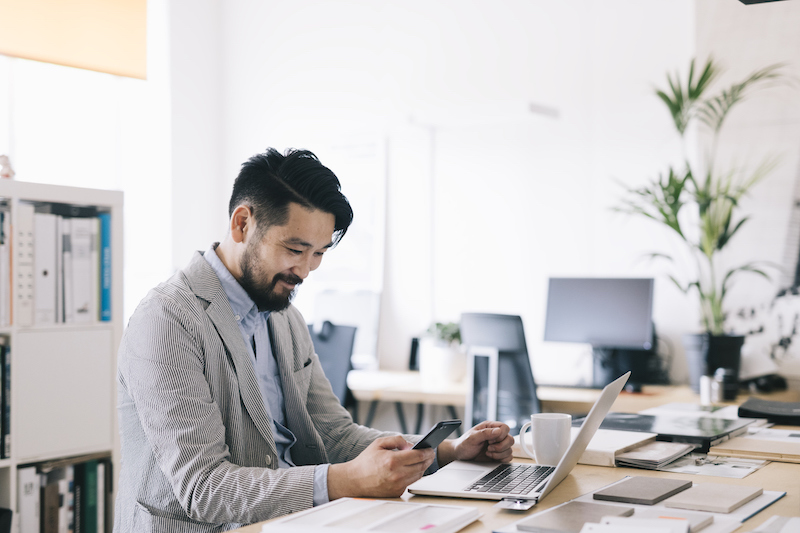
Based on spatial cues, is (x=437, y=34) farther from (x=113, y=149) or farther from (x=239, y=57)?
(x=113, y=149)

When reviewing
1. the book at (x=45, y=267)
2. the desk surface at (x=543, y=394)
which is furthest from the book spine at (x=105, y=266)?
the desk surface at (x=543, y=394)

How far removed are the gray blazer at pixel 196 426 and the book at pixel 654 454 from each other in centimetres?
63

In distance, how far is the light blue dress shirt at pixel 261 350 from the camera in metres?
1.71

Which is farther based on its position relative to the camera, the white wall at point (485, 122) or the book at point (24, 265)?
the white wall at point (485, 122)

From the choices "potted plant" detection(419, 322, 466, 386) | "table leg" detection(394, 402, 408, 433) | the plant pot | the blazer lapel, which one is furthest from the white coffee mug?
"table leg" detection(394, 402, 408, 433)

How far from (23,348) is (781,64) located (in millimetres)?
3213

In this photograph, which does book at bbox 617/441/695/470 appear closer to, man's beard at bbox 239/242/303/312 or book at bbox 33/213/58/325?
man's beard at bbox 239/242/303/312

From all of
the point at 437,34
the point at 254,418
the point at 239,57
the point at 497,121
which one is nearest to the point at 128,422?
the point at 254,418

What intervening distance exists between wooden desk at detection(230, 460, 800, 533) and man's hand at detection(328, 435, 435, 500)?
4 cm

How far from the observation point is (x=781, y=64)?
11.0 feet

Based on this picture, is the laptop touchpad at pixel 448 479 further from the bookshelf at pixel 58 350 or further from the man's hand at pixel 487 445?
the bookshelf at pixel 58 350

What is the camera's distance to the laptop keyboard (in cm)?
133

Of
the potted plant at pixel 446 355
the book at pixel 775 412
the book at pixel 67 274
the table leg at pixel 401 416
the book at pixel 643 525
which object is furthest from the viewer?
the table leg at pixel 401 416

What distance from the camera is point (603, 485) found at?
1.37 metres
